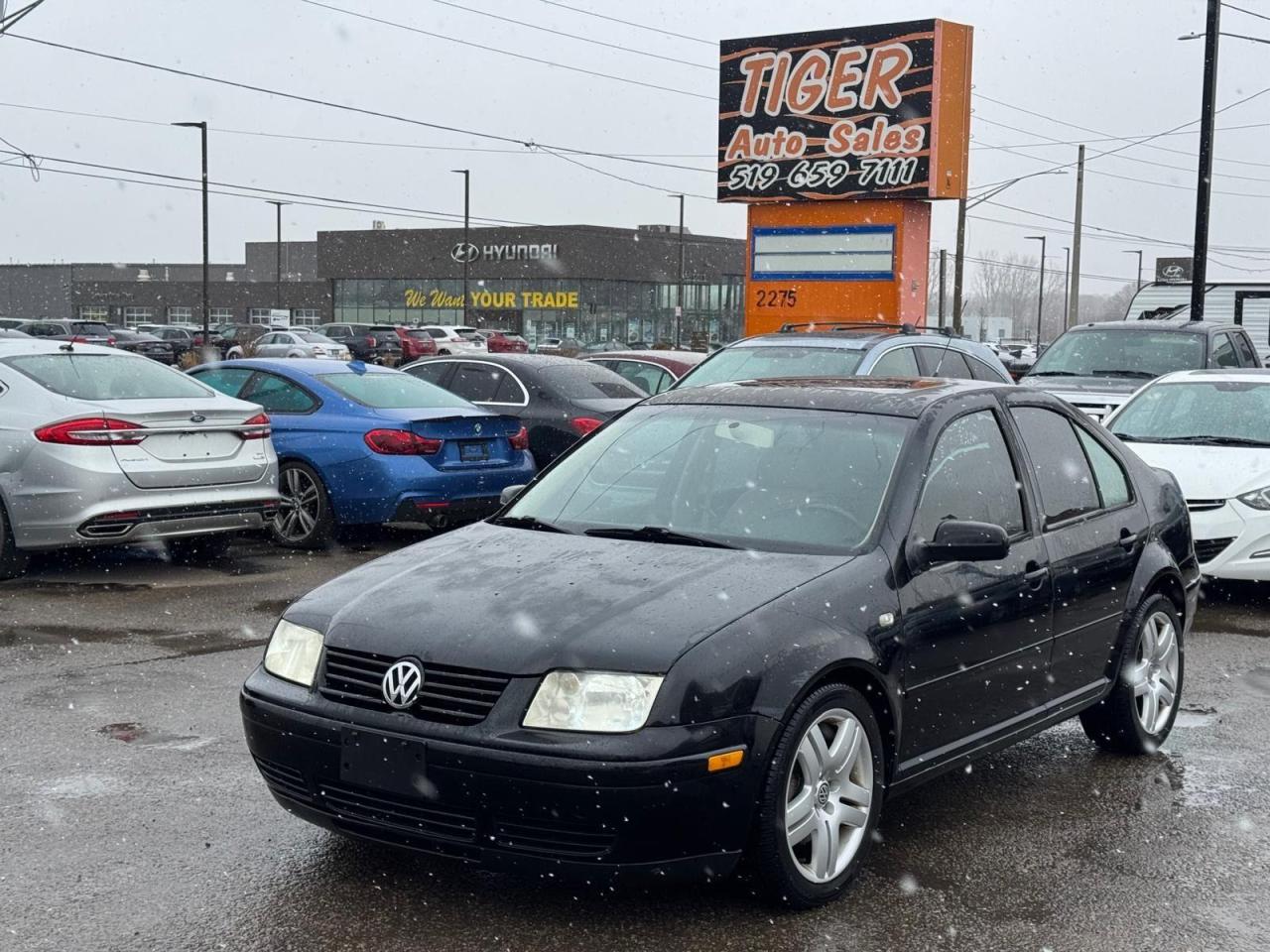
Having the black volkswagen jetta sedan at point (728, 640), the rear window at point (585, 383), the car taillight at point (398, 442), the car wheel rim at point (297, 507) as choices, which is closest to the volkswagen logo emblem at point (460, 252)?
the rear window at point (585, 383)

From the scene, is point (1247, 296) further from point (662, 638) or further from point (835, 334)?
point (662, 638)

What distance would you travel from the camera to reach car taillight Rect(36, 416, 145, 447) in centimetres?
920

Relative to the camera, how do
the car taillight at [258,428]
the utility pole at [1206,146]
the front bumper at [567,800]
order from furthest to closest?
the utility pole at [1206,146]
the car taillight at [258,428]
the front bumper at [567,800]

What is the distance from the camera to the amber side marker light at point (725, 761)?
12.6 ft

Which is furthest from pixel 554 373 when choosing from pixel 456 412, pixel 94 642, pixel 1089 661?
pixel 1089 661

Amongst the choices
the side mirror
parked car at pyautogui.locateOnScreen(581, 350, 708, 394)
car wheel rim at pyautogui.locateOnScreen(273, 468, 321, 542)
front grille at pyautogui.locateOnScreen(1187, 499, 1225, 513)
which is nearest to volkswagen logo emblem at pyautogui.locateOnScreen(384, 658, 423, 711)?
the side mirror

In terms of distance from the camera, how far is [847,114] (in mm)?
21234

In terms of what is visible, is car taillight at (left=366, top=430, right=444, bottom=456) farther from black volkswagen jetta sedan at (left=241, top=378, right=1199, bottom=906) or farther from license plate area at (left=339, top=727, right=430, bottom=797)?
license plate area at (left=339, top=727, right=430, bottom=797)

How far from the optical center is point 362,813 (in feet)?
13.4

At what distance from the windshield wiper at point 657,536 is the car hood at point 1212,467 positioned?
5240 mm

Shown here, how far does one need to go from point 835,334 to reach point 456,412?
2.93 meters

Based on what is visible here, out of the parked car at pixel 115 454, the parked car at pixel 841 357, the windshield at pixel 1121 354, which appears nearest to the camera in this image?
the parked car at pixel 115 454

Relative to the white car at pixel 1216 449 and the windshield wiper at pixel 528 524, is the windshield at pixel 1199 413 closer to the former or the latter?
the white car at pixel 1216 449

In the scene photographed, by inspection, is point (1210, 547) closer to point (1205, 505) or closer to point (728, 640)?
point (1205, 505)
